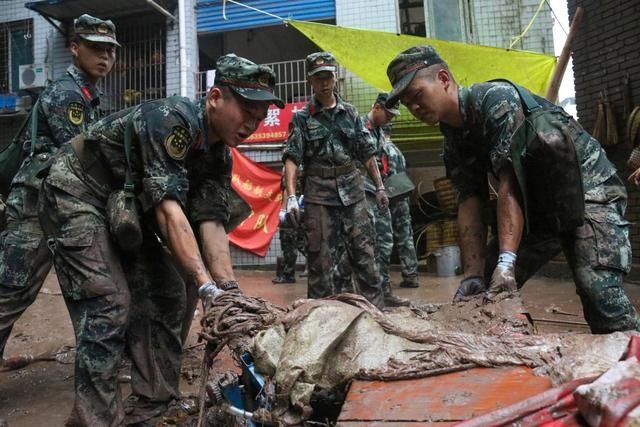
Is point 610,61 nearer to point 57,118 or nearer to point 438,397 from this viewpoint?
point 57,118

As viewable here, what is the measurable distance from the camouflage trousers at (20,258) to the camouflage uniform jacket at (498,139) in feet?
7.57

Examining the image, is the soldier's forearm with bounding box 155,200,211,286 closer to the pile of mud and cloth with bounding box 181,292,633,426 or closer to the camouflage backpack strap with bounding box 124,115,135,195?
the camouflage backpack strap with bounding box 124,115,135,195

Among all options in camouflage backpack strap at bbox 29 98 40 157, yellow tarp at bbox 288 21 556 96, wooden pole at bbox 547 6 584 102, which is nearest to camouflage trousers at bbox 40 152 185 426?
camouflage backpack strap at bbox 29 98 40 157

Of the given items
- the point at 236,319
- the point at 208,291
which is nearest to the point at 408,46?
the point at 208,291

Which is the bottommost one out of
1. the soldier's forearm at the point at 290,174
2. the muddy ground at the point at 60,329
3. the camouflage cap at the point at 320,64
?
the muddy ground at the point at 60,329

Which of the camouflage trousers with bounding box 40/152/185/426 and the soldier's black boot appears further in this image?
the soldier's black boot

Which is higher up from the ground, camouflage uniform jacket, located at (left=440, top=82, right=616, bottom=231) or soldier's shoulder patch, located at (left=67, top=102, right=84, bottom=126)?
soldier's shoulder patch, located at (left=67, top=102, right=84, bottom=126)

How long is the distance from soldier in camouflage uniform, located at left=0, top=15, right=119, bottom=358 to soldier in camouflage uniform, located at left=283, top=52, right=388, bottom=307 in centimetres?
149

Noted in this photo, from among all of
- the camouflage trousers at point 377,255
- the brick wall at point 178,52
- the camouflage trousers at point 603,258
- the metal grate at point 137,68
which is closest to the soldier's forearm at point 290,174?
the camouflage trousers at point 377,255

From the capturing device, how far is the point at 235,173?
8797 mm

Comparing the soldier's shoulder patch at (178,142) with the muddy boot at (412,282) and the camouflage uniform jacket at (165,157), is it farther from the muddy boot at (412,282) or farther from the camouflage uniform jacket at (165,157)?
the muddy boot at (412,282)

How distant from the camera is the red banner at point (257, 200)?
8836 mm

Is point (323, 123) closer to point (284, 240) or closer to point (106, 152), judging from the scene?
point (106, 152)

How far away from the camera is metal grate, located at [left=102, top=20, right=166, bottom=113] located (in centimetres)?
976
